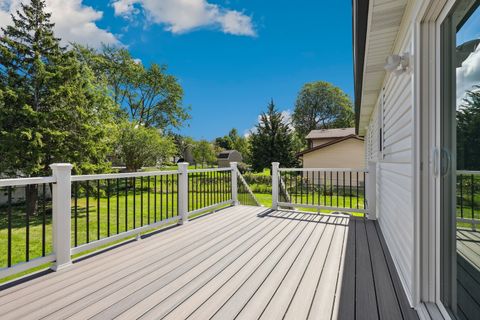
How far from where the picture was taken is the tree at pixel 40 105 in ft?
24.0

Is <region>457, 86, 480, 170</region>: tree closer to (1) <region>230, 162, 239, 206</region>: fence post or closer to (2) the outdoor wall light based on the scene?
(2) the outdoor wall light

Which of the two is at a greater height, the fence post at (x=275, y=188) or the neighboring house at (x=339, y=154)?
the neighboring house at (x=339, y=154)

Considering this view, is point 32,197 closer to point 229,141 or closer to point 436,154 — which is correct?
point 436,154

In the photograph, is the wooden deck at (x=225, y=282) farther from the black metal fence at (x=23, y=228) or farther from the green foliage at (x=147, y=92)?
the green foliage at (x=147, y=92)

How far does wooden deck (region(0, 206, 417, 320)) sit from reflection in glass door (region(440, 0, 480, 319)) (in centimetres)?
57

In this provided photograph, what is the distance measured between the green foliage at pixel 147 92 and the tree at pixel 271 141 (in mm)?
8844

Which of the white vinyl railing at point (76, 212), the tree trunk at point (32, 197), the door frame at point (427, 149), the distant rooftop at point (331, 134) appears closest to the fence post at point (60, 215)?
the white vinyl railing at point (76, 212)

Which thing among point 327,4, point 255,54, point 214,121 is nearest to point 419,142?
point 327,4

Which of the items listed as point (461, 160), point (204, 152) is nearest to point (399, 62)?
point (461, 160)

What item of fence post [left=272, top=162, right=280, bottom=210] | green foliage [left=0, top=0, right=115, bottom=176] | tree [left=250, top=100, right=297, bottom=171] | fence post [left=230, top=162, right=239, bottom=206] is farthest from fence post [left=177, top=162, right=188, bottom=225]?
tree [left=250, top=100, right=297, bottom=171]

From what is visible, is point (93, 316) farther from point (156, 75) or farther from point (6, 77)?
point (156, 75)

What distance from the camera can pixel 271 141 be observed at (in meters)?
18.9

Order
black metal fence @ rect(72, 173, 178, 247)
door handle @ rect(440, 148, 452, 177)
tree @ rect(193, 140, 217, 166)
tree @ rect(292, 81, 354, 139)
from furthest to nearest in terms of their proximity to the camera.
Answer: tree @ rect(193, 140, 217, 166) < tree @ rect(292, 81, 354, 139) < black metal fence @ rect(72, 173, 178, 247) < door handle @ rect(440, 148, 452, 177)

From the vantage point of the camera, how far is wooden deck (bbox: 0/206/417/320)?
169 cm
